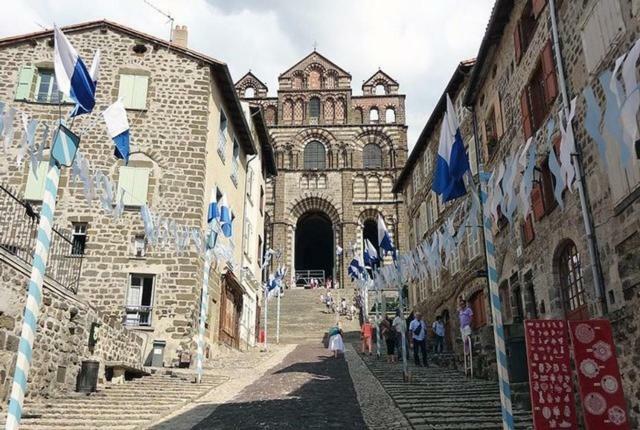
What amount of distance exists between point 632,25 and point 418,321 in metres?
9.41

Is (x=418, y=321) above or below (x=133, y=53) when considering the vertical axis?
below

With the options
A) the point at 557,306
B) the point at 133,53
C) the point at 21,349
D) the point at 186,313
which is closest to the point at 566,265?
the point at 557,306

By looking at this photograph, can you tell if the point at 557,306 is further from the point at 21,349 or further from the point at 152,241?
the point at 152,241

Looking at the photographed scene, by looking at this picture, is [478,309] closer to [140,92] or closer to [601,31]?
[601,31]

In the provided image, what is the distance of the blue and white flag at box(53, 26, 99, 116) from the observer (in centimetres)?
607

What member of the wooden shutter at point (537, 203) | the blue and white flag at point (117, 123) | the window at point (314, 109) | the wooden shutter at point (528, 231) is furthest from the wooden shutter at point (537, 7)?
the window at point (314, 109)

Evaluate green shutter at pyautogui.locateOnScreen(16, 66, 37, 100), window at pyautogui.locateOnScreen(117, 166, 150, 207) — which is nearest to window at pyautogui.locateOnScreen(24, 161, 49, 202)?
window at pyautogui.locateOnScreen(117, 166, 150, 207)

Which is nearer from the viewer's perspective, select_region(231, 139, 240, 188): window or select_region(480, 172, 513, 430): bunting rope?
select_region(480, 172, 513, 430): bunting rope

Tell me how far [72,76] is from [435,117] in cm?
1734

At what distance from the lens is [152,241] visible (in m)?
16.2

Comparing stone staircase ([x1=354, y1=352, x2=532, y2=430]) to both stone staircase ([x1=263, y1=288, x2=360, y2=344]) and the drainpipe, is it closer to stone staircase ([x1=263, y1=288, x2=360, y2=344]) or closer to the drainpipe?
the drainpipe

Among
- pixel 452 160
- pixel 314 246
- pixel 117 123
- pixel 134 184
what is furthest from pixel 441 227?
pixel 314 246

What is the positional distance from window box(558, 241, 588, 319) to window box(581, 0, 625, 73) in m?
3.14

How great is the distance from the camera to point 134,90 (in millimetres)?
18266
